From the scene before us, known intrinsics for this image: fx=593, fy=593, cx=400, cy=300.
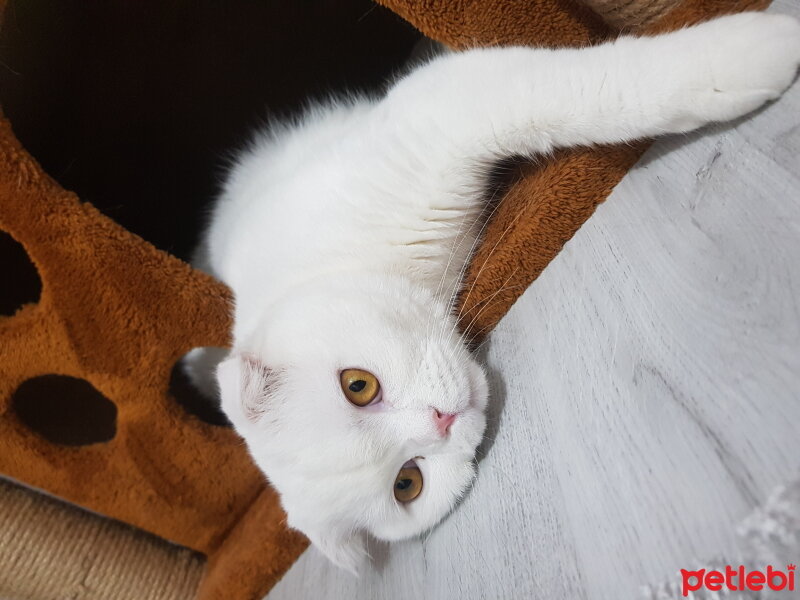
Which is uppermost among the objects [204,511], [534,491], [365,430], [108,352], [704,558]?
[704,558]

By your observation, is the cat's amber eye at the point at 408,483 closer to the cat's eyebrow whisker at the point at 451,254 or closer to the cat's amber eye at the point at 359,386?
the cat's amber eye at the point at 359,386

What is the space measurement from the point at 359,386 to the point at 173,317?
49cm

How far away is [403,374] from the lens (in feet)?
2.80

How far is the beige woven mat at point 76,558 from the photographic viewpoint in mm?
1349

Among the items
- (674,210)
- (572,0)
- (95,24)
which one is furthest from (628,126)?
(95,24)

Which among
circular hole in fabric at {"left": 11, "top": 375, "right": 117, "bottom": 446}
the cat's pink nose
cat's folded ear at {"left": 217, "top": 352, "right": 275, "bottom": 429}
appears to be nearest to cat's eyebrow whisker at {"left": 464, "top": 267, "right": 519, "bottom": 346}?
the cat's pink nose

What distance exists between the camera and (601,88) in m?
0.74

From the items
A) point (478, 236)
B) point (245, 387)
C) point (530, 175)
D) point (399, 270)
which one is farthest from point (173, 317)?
point (530, 175)

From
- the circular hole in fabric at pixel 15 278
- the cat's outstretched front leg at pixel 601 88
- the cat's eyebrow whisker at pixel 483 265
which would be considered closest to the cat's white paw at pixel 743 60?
the cat's outstretched front leg at pixel 601 88

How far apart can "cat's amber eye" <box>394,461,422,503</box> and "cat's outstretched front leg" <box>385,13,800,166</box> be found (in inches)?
19.7

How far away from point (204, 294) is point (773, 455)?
100 centimetres

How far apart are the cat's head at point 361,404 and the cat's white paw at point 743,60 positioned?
0.47 metres

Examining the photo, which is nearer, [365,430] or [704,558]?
[704,558]

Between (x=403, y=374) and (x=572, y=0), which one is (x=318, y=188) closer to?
(x=403, y=374)
